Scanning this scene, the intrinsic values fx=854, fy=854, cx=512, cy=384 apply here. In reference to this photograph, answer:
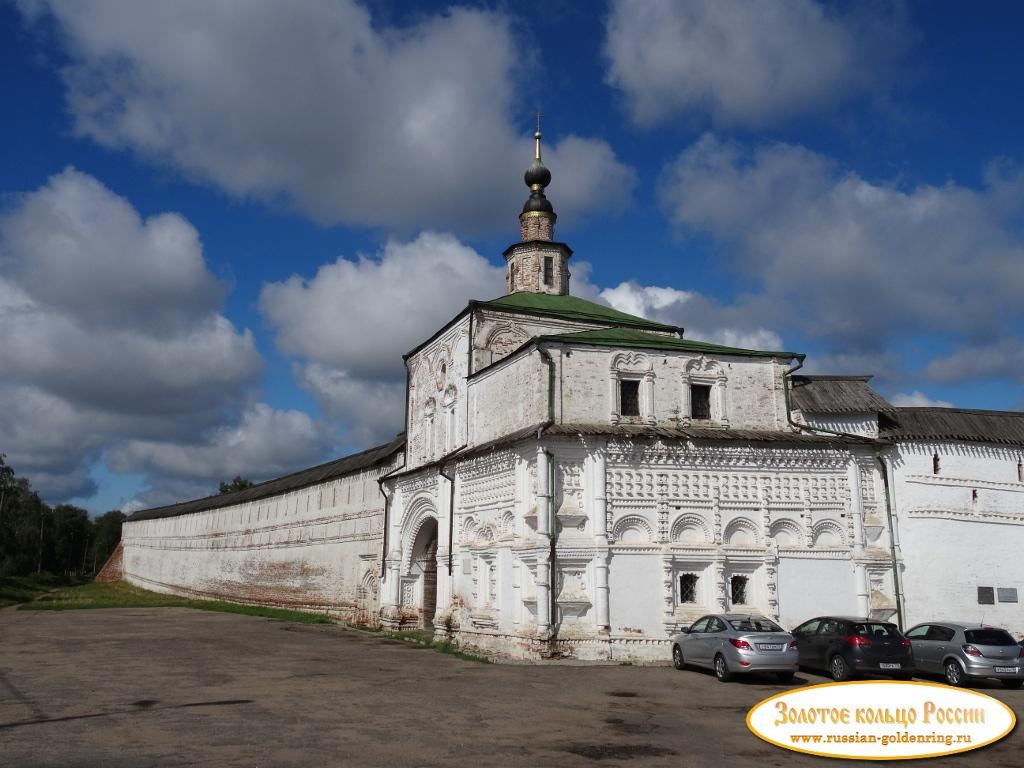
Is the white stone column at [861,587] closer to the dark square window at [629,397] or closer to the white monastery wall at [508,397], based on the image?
the dark square window at [629,397]

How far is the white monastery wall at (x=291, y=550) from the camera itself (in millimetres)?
29188

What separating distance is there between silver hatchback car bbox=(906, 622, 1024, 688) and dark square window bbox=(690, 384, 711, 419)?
6.78 m

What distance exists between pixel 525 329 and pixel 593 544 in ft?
26.2

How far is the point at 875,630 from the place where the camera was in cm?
1430

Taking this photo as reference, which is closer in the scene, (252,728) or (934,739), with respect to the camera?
(934,739)

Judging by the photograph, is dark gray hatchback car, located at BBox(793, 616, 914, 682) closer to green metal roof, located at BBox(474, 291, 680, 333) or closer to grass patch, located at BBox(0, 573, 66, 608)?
green metal roof, located at BBox(474, 291, 680, 333)

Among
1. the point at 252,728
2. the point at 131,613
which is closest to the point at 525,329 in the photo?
the point at 252,728

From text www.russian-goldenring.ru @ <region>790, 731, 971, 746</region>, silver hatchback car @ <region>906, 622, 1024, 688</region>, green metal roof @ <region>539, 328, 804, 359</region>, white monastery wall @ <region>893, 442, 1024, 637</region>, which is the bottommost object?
text www.russian-goldenring.ru @ <region>790, 731, 971, 746</region>

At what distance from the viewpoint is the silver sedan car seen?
541 inches

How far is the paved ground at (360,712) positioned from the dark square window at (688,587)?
7.26 feet

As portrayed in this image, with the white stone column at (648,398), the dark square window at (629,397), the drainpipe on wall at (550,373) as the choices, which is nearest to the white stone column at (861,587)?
the white stone column at (648,398)

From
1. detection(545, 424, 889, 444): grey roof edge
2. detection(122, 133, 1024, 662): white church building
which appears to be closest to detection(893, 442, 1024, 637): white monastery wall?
detection(122, 133, 1024, 662): white church building

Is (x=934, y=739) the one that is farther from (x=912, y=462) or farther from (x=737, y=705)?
(x=912, y=462)

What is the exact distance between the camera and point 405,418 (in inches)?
1077
